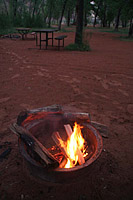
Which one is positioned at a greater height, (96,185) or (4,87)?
(4,87)

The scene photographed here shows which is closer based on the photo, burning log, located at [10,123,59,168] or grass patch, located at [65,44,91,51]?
burning log, located at [10,123,59,168]

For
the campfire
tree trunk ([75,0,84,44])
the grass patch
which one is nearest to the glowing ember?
the campfire

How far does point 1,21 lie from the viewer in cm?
1816

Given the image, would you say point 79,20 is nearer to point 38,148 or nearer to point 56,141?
point 56,141

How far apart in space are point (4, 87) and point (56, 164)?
3388 mm

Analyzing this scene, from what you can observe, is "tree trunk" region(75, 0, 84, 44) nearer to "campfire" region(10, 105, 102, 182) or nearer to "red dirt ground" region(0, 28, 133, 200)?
"red dirt ground" region(0, 28, 133, 200)

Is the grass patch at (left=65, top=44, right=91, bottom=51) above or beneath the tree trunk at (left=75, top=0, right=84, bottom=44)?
beneath

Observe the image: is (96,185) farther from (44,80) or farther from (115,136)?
(44,80)

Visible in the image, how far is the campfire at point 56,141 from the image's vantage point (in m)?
1.55

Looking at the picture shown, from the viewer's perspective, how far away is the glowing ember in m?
1.74

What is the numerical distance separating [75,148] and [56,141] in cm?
30

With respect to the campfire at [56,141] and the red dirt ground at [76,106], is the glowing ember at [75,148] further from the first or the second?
the red dirt ground at [76,106]

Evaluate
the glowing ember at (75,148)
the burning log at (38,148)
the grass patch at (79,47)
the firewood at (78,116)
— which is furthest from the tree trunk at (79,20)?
the burning log at (38,148)

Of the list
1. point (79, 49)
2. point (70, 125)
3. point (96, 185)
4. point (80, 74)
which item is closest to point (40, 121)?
point (70, 125)
